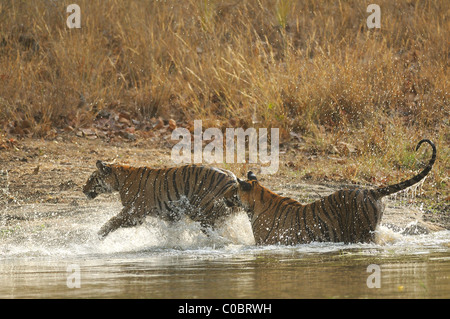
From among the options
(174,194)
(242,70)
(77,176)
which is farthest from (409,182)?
(242,70)

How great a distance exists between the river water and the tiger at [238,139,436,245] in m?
0.12

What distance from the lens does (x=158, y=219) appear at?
771 centimetres

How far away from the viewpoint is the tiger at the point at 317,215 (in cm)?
688

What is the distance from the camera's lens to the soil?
8914 millimetres

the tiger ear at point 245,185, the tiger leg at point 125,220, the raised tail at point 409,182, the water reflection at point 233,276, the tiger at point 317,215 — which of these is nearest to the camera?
the water reflection at point 233,276

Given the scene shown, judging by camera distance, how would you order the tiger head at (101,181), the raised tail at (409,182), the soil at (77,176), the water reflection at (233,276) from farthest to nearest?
the soil at (77,176)
the tiger head at (101,181)
the raised tail at (409,182)
the water reflection at (233,276)

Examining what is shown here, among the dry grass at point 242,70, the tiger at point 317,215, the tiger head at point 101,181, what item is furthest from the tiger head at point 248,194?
the dry grass at point 242,70

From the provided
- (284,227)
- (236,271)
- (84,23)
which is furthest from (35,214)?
(84,23)

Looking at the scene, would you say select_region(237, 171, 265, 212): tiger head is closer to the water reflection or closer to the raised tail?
the water reflection

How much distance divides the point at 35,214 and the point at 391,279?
15.7 feet

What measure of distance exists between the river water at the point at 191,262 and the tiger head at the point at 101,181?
1.36ft

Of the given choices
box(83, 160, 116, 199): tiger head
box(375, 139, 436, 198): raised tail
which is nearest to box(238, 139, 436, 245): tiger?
box(375, 139, 436, 198): raised tail

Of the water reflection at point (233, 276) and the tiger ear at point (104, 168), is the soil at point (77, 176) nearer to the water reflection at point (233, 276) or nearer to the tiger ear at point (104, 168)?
the tiger ear at point (104, 168)
